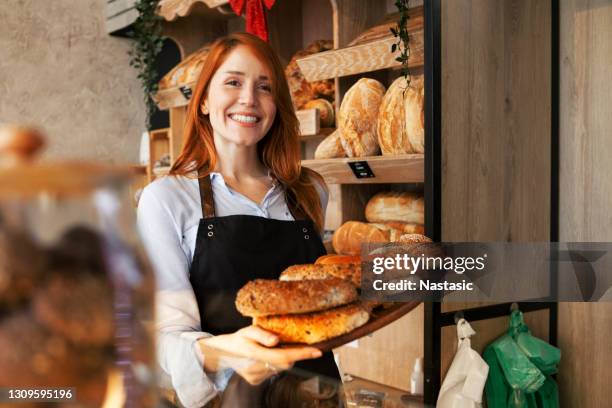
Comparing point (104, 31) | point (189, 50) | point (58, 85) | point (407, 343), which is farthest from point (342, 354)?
point (104, 31)

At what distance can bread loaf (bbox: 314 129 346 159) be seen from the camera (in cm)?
232

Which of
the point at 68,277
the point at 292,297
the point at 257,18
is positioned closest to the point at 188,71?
the point at 257,18

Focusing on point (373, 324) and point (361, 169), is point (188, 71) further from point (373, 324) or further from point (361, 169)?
point (373, 324)

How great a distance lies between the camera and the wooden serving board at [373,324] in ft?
2.82

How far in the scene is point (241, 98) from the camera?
1.55m

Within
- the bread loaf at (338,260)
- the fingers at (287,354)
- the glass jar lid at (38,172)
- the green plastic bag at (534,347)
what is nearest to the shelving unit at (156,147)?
the green plastic bag at (534,347)

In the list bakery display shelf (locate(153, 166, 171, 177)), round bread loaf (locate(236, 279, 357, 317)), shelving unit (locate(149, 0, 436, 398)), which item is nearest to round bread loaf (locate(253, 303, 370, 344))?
round bread loaf (locate(236, 279, 357, 317))

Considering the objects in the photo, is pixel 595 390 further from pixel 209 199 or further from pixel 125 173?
pixel 125 173

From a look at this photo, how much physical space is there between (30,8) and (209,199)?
2544 mm

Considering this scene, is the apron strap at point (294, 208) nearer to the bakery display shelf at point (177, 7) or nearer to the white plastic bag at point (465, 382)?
the white plastic bag at point (465, 382)

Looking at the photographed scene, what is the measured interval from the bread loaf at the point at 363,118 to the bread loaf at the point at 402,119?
0.05 m

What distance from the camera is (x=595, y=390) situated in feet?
6.82

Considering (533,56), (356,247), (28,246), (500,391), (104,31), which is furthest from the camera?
(104,31)

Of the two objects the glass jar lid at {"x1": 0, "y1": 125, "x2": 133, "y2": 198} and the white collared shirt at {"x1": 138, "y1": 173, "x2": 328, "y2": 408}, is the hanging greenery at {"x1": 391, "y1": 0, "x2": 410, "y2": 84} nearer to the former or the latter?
the white collared shirt at {"x1": 138, "y1": 173, "x2": 328, "y2": 408}
